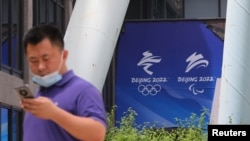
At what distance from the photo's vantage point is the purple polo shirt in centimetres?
382

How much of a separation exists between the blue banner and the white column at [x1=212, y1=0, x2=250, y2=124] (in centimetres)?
2144

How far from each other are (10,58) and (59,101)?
18.4 meters

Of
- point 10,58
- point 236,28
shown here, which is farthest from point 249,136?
point 10,58

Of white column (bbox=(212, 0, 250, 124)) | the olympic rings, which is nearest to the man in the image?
white column (bbox=(212, 0, 250, 124))

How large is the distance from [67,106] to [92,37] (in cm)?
622

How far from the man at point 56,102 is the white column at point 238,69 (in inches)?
283

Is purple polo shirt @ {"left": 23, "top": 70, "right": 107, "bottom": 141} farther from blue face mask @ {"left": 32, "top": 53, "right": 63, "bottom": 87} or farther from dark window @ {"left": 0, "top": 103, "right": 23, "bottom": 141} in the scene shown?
dark window @ {"left": 0, "top": 103, "right": 23, "bottom": 141}

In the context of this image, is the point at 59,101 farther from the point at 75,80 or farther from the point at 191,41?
the point at 191,41

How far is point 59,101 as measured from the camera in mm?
3887

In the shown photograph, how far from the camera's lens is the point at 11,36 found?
72.8 feet

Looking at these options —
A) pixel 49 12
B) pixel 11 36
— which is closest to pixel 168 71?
pixel 49 12

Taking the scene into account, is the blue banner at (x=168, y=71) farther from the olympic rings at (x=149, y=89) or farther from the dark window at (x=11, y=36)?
the dark window at (x=11, y=36)

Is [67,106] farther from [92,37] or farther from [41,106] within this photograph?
[92,37]

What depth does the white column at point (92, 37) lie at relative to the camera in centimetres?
966
